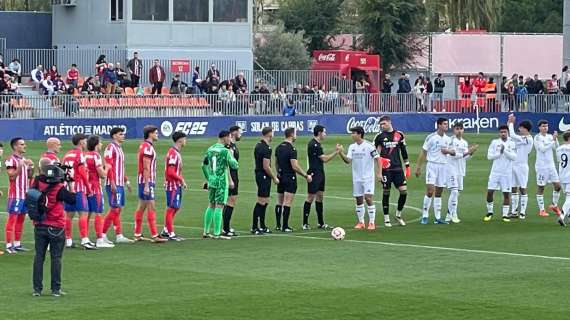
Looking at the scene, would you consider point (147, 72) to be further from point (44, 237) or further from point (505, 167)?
point (44, 237)

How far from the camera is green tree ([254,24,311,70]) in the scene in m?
77.8

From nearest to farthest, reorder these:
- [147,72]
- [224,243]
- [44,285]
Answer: [44,285] → [224,243] → [147,72]

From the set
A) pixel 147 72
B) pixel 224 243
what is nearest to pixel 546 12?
pixel 147 72

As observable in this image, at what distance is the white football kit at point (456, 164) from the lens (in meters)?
26.9

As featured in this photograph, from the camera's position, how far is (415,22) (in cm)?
8012

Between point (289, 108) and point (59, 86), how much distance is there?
34.0ft

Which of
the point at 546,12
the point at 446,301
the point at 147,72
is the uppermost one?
the point at 546,12

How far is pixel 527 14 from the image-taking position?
106 metres

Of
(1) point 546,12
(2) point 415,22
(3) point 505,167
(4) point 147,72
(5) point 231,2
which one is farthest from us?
(1) point 546,12

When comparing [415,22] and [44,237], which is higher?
[415,22]

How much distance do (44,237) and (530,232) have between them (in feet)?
37.7

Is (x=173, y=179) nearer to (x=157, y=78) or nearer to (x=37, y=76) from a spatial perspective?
(x=37, y=76)

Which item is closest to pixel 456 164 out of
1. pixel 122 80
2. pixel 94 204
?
pixel 94 204

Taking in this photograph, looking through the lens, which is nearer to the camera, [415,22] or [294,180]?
[294,180]
